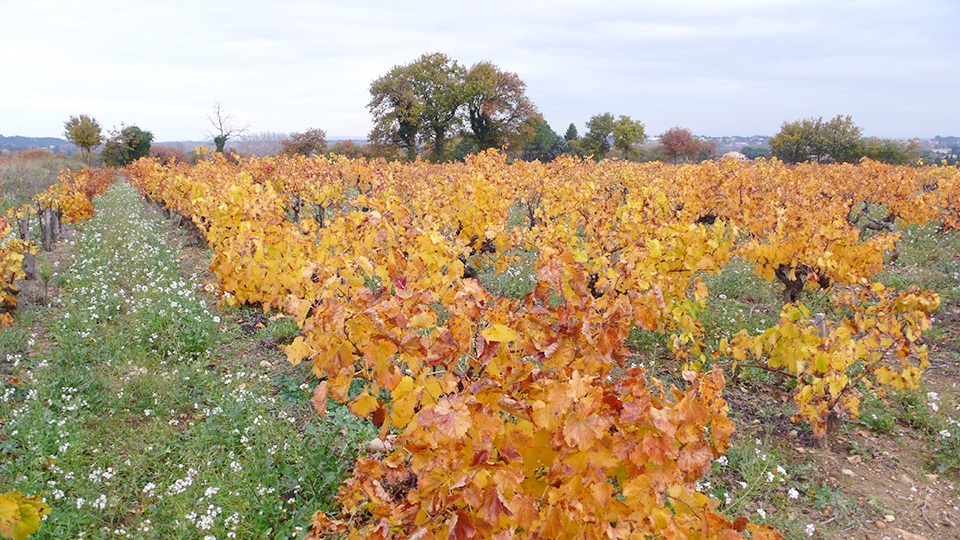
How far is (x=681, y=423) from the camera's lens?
1474 mm

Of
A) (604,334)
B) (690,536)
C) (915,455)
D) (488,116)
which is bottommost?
(915,455)

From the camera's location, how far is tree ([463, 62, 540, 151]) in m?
35.1

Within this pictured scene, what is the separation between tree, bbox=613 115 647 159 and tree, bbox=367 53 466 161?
41.1 feet

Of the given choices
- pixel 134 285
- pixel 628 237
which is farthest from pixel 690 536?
pixel 134 285

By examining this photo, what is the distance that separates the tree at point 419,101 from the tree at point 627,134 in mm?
12517

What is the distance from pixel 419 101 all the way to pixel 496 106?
5.62 m

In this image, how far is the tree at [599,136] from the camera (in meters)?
39.8

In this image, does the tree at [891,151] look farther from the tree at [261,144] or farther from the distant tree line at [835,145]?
the tree at [261,144]

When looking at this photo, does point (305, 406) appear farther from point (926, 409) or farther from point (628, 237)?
point (926, 409)

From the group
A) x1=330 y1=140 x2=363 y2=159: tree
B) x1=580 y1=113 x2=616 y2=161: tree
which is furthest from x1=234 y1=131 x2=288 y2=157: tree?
x1=580 y1=113 x2=616 y2=161: tree

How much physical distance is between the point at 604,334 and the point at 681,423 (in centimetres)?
40

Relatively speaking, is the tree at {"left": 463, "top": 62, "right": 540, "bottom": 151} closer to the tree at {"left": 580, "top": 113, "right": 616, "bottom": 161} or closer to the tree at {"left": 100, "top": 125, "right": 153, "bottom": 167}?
the tree at {"left": 580, "top": 113, "right": 616, "bottom": 161}

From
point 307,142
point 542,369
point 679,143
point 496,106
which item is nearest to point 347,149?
point 307,142

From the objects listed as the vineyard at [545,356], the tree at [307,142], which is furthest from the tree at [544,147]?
the vineyard at [545,356]
